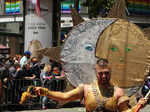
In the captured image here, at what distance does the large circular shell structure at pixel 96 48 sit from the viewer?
5.13 metres

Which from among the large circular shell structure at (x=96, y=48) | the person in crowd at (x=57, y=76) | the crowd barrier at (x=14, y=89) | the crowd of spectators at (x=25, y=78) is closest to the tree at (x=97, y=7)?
the person in crowd at (x=57, y=76)

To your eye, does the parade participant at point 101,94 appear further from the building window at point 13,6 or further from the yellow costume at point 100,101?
the building window at point 13,6

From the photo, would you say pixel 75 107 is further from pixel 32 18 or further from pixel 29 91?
pixel 29 91

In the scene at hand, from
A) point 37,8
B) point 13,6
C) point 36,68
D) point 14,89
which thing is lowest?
point 14,89

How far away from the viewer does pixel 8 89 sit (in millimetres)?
10578

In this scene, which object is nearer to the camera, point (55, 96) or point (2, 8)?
point (55, 96)

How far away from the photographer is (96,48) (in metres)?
5.32

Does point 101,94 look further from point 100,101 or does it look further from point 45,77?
point 45,77

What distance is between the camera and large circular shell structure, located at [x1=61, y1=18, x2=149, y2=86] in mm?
5129

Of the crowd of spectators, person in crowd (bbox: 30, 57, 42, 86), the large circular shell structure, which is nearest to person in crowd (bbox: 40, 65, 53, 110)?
the crowd of spectators

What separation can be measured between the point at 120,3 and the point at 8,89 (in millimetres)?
6146

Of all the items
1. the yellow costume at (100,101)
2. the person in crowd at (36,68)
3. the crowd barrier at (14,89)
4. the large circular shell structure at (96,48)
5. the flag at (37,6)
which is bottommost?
the crowd barrier at (14,89)

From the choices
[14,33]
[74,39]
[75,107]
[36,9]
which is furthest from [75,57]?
[14,33]

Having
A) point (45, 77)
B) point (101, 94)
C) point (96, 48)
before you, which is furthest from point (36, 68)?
point (101, 94)
